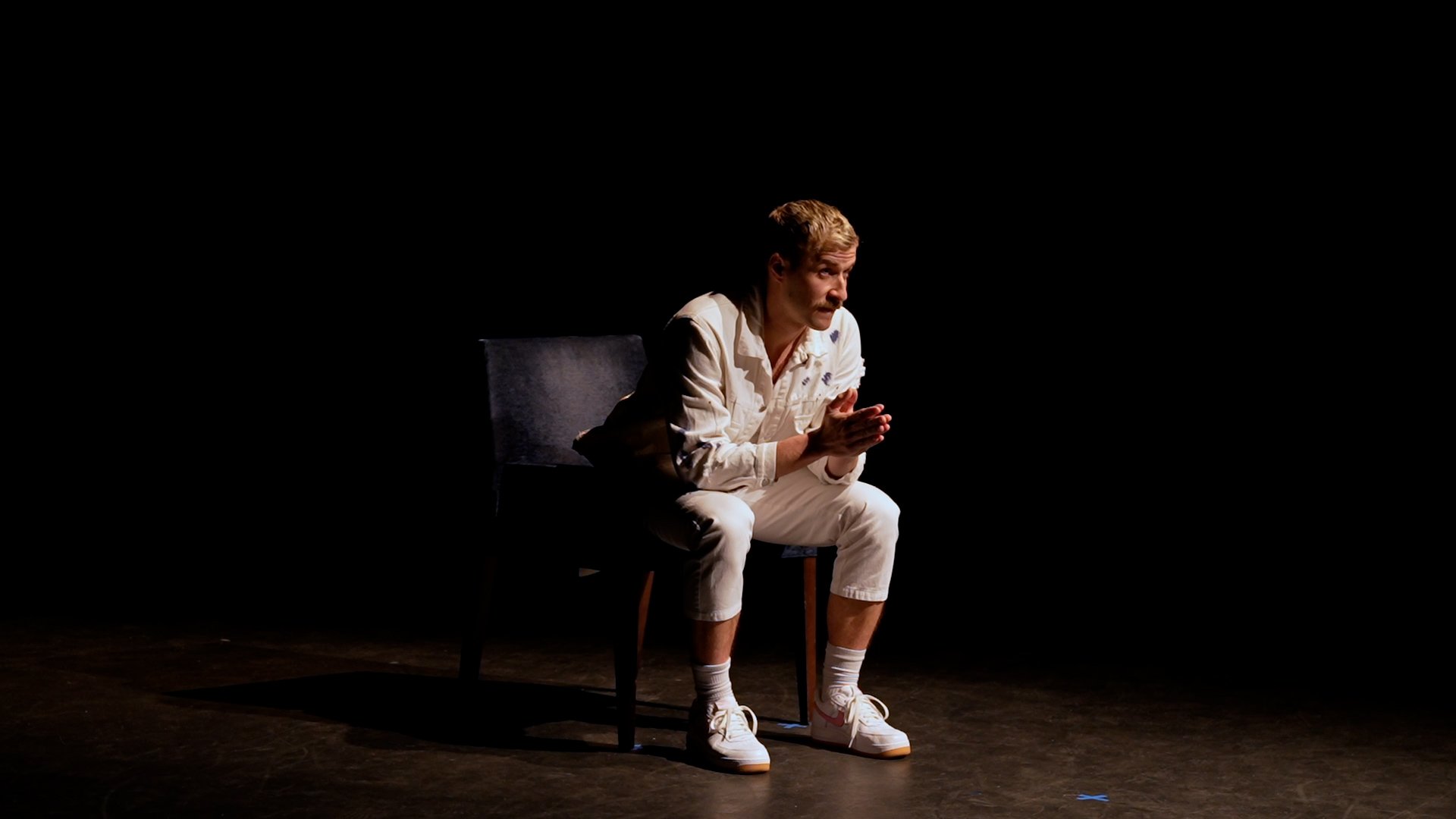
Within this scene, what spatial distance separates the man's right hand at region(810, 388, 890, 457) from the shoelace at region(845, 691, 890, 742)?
0.53 m

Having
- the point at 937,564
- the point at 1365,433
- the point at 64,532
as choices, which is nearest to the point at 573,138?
the point at 937,564

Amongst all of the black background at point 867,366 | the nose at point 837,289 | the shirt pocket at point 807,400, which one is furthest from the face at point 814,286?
the black background at point 867,366

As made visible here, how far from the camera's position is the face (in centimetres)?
329

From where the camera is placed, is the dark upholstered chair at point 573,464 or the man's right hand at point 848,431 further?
the dark upholstered chair at point 573,464

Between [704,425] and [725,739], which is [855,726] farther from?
[704,425]

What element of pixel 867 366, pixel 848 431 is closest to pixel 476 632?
pixel 848 431

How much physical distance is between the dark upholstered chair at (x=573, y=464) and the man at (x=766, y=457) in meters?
0.08

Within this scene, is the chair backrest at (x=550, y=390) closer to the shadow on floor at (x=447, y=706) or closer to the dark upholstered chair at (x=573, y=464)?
the dark upholstered chair at (x=573, y=464)

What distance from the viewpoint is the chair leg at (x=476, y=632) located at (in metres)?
3.77

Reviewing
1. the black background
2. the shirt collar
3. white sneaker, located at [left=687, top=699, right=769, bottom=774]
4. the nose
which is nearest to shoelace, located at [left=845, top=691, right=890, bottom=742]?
white sneaker, located at [left=687, top=699, right=769, bottom=774]

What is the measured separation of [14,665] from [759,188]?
8.95ft

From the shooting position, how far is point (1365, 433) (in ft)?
17.5

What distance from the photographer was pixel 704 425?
3.27m

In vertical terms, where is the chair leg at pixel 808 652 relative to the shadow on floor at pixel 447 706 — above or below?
above
